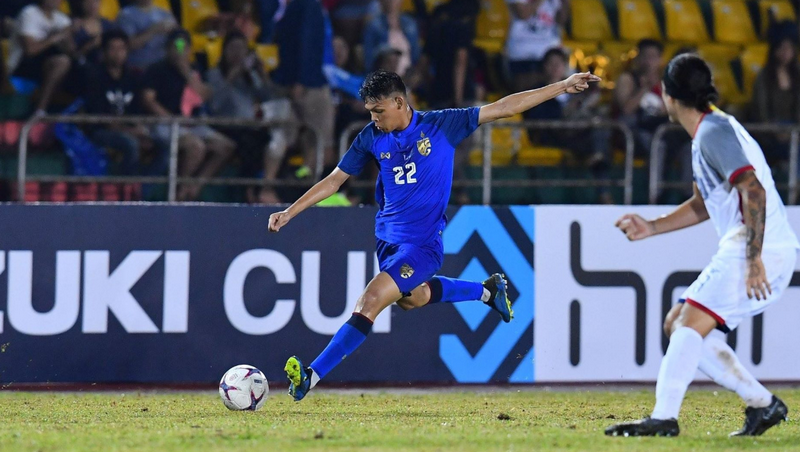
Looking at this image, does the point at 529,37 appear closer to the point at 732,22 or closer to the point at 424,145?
the point at 732,22

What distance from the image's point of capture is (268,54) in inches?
562

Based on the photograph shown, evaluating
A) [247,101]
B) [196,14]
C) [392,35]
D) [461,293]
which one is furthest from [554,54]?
[461,293]

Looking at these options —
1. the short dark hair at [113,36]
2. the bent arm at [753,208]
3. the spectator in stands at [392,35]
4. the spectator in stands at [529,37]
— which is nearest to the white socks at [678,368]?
the bent arm at [753,208]

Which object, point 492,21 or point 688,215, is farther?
point 492,21

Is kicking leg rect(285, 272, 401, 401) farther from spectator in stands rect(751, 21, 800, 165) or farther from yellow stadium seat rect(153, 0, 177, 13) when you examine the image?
spectator in stands rect(751, 21, 800, 165)

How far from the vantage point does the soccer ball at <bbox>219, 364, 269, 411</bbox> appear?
772 centimetres

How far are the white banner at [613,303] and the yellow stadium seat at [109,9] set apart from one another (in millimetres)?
6016

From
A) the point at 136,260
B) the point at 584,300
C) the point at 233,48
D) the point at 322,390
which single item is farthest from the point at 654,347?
the point at 233,48

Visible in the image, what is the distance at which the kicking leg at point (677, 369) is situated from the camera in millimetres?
6156

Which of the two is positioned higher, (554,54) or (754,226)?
(554,54)

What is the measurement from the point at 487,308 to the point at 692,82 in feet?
13.3

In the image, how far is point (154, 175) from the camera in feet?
40.3

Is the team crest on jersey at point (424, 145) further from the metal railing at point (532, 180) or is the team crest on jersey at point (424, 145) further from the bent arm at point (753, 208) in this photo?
the metal railing at point (532, 180)

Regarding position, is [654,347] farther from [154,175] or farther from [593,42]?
[593,42]
